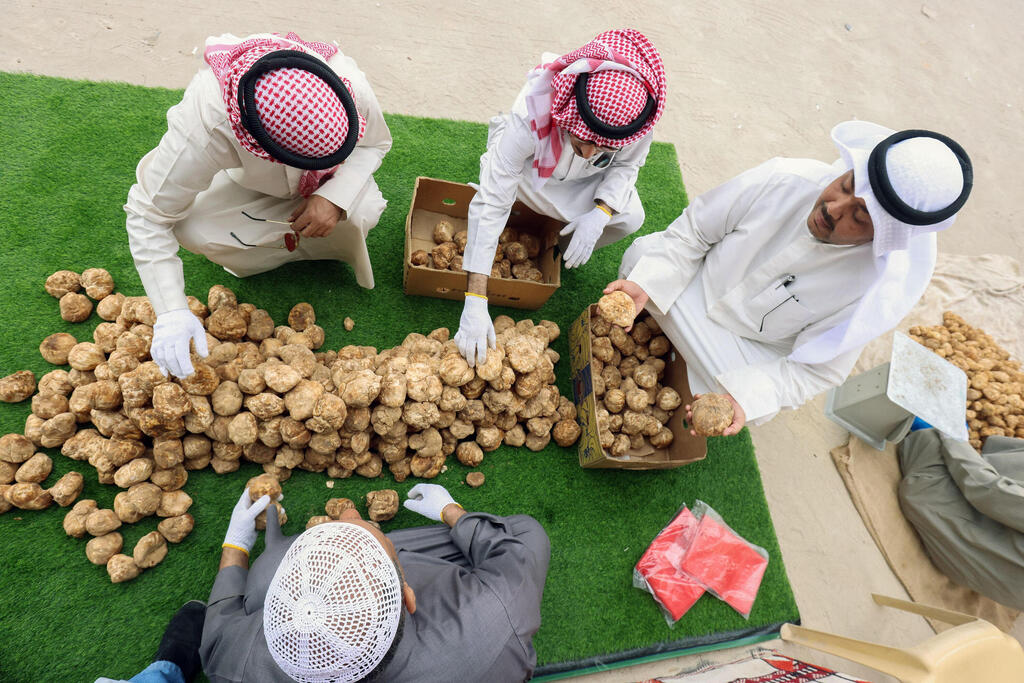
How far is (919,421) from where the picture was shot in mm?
3109

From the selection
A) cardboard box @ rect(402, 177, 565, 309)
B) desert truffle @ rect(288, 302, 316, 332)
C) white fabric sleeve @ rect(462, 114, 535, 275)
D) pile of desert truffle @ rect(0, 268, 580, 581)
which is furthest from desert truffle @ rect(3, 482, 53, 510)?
white fabric sleeve @ rect(462, 114, 535, 275)

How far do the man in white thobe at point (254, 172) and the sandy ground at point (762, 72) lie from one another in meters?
1.43

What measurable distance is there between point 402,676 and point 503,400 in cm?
117

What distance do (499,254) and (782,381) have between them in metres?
1.52

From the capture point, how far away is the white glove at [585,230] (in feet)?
8.16

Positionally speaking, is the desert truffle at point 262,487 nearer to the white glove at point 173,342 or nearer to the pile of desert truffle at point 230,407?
the pile of desert truffle at point 230,407

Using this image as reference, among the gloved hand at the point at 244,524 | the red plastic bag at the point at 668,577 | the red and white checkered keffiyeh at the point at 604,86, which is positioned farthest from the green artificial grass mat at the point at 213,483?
the red and white checkered keffiyeh at the point at 604,86

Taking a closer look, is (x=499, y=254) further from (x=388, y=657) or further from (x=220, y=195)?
(x=388, y=657)

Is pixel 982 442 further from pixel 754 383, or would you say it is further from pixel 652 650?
pixel 652 650

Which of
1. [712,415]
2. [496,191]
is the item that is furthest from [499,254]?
[712,415]

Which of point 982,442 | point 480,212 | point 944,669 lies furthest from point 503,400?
point 982,442

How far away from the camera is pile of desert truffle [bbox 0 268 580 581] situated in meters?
2.07

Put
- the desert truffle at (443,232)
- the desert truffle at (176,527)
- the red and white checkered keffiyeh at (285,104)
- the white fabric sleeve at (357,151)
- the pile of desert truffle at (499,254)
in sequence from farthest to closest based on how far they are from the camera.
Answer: the desert truffle at (443,232) < the pile of desert truffle at (499,254) < the desert truffle at (176,527) < the white fabric sleeve at (357,151) < the red and white checkered keffiyeh at (285,104)

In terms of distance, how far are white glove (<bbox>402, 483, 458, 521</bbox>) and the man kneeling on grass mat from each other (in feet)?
0.34
